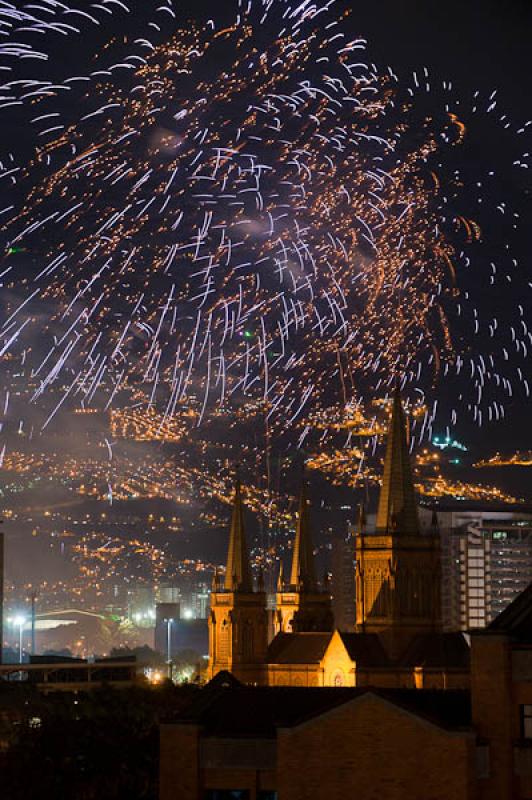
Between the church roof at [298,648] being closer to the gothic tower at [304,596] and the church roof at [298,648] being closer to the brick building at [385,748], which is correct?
the gothic tower at [304,596]

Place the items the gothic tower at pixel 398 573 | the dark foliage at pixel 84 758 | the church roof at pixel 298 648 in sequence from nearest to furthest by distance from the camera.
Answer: the dark foliage at pixel 84 758 → the gothic tower at pixel 398 573 → the church roof at pixel 298 648

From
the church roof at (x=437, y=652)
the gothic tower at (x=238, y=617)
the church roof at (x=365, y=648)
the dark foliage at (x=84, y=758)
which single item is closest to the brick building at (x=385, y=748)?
the dark foliage at (x=84, y=758)

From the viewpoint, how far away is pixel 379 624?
11900 cm

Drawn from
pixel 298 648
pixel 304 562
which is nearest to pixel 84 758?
pixel 298 648

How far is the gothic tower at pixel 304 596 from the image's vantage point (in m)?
143

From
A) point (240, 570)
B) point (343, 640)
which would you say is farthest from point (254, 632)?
point (343, 640)

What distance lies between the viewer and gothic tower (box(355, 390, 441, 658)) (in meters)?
119

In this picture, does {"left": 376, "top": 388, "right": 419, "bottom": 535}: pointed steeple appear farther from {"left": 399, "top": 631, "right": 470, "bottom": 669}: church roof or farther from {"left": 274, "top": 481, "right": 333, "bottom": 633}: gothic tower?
{"left": 274, "top": 481, "right": 333, "bottom": 633}: gothic tower

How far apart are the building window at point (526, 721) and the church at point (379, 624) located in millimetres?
60606

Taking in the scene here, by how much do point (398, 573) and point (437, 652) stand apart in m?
7.44

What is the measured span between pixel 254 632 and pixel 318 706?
78380 millimetres

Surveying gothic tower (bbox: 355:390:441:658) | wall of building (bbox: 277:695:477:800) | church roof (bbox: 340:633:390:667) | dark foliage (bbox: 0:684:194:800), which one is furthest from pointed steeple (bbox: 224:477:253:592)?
wall of building (bbox: 277:695:477:800)

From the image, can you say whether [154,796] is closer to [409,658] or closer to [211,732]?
[211,732]

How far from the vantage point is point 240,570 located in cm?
13212
